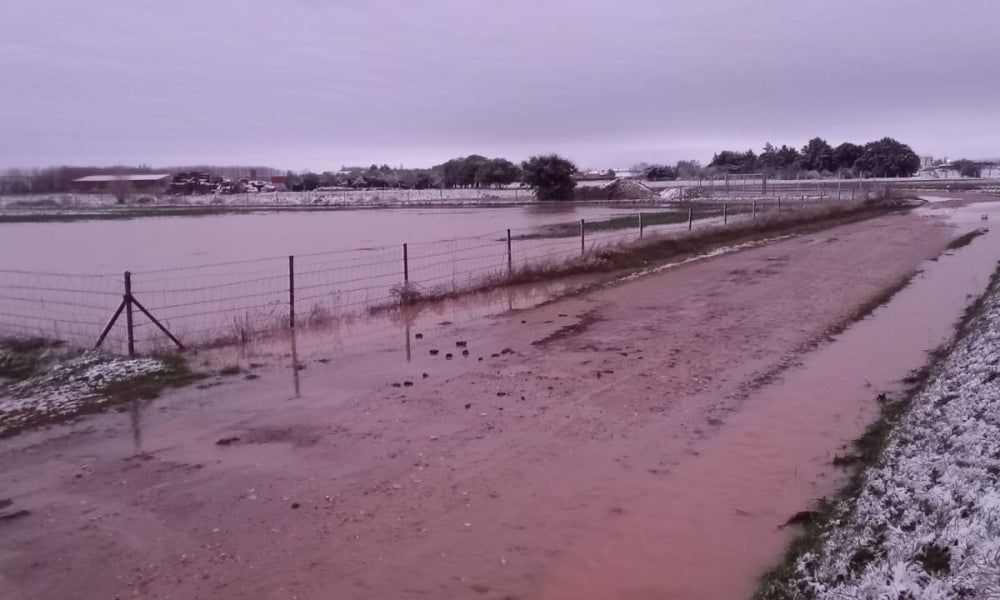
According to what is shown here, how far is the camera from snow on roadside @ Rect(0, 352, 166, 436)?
27.3 ft

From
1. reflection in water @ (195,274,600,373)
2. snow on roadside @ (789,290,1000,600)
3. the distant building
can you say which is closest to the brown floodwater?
reflection in water @ (195,274,600,373)

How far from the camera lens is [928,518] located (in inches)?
175

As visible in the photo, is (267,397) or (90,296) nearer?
(267,397)

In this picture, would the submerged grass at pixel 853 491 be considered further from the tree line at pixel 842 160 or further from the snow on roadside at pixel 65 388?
the tree line at pixel 842 160

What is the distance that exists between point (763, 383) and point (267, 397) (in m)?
5.70

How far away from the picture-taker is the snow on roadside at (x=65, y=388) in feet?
27.3

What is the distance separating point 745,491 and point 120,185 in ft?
381

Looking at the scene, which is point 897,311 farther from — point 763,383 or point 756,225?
point 756,225

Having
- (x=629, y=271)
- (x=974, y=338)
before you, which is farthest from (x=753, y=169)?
(x=974, y=338)

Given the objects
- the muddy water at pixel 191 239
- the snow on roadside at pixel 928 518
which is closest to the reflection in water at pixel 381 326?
the snow on roadside at pixel 928 518

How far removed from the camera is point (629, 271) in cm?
2000

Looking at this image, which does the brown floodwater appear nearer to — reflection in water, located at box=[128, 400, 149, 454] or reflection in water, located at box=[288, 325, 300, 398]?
reflection in water, located at box=[288, 325, 300, 398]

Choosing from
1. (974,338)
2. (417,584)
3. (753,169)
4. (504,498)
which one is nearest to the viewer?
(417,584)

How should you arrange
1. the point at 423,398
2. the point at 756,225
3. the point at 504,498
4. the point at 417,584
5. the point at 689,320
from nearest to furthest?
the point at 417,584, the point at 504,498, the point at 423,398, the point at 689,320, the point at 756,225
